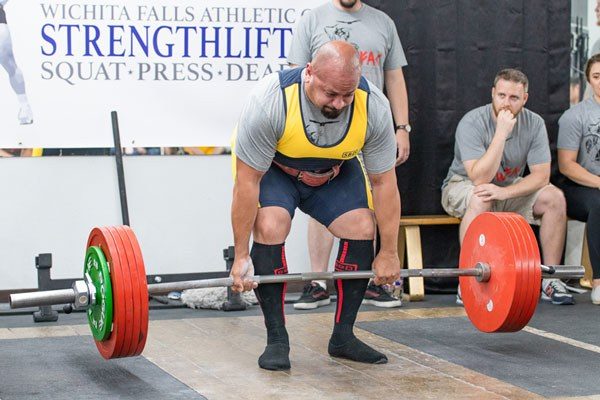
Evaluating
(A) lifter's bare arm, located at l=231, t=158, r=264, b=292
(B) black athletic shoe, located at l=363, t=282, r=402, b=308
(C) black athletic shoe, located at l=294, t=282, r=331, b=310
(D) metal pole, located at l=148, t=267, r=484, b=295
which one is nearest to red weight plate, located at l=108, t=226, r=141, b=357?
(D) metal pole, located at l=148, t=267, r=484, b=295

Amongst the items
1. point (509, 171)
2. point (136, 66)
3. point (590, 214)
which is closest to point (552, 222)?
point (590, 214)

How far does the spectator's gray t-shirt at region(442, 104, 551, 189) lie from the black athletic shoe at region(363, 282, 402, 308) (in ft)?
2.30

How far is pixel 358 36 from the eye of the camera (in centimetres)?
463

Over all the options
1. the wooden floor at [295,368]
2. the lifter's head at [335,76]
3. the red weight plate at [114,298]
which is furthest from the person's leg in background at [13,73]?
the lifter's head at [335,76]

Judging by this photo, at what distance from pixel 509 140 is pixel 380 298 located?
973 mm

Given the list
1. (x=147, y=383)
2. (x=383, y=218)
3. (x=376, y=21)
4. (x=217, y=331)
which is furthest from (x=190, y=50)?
(x=147, y=383)

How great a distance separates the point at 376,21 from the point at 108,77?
1234mm

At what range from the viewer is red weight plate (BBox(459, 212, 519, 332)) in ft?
11.6

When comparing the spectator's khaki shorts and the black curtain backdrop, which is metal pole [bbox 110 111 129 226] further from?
the spectator's khaki shorts

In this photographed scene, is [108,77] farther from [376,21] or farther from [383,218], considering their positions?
[383,218]

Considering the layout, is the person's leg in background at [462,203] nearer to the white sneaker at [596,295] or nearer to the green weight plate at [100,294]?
the white sneaker at [596,295]

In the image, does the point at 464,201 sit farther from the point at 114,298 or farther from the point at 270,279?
the point at 114,298

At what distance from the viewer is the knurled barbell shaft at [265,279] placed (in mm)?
3104

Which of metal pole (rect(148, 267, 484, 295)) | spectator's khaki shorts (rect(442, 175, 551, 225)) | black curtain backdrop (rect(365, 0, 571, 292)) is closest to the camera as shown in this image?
metal pole (rect(148, 267, 484, 295))
